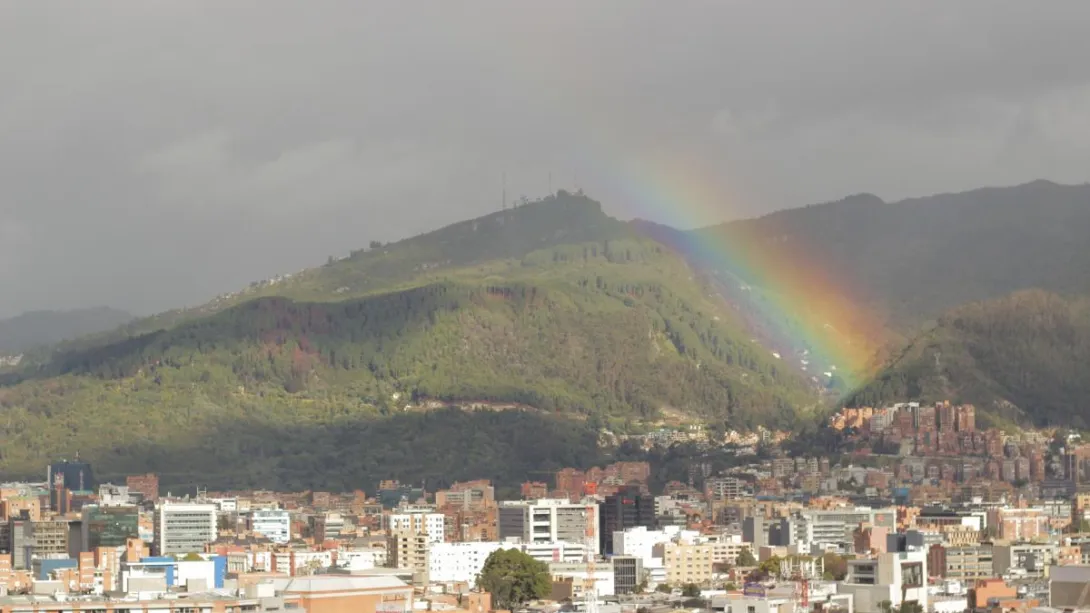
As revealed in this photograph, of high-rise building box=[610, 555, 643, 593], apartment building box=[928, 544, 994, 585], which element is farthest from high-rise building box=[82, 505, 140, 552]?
apartment building box=[928, 544, 994, 585]

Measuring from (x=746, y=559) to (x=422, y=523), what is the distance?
2242 cm

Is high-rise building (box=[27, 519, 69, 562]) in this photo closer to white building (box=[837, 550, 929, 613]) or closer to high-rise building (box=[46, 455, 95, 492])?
high-rise building (box=[46, 455, 95, 492])

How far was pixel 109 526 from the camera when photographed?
117000 mm

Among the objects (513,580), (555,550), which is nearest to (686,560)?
(555,550)

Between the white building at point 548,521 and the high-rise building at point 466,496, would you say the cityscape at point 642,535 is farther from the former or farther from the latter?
the high-rise building at point 466,496

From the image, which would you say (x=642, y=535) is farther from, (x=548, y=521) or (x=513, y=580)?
(x=513, y=580)

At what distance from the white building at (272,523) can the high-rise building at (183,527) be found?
Result: 24.2 ft

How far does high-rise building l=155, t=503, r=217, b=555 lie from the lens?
118 metres

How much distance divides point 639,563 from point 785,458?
271 feet

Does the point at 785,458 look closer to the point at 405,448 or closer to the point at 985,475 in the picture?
the point at 985,475

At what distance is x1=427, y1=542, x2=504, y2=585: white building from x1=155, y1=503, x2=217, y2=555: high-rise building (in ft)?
59.1

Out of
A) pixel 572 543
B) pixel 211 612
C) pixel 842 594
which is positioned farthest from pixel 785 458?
pixel 211 612

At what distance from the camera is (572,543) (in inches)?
4414

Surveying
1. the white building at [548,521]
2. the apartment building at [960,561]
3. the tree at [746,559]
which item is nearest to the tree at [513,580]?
the tree at [746,559]
